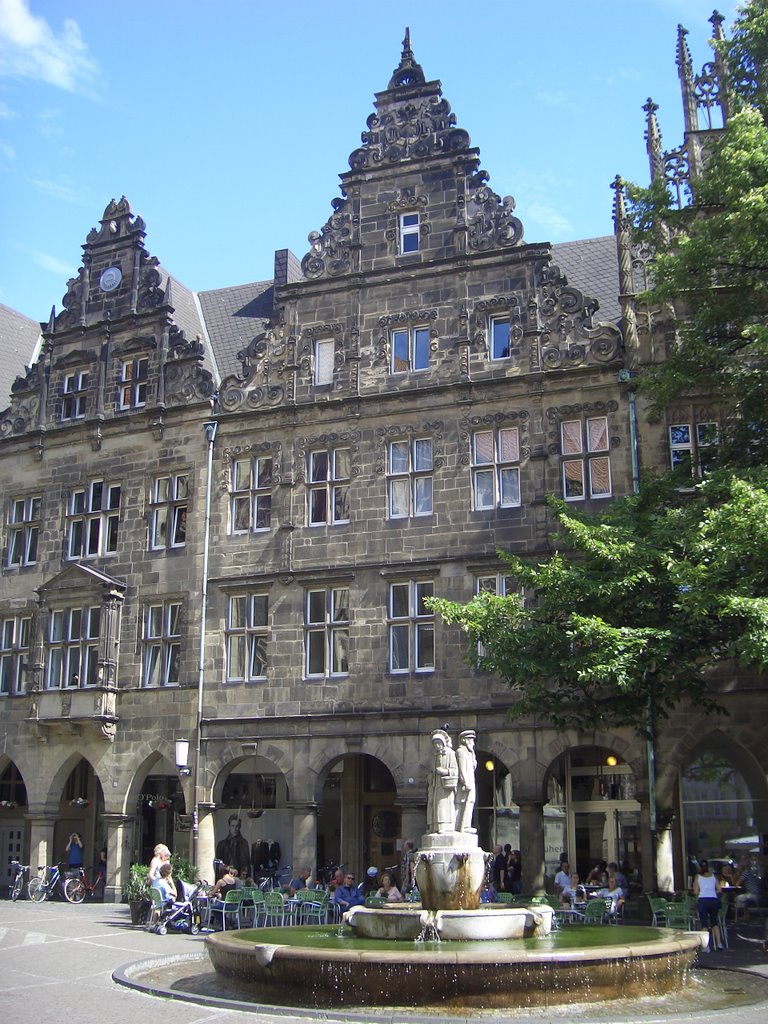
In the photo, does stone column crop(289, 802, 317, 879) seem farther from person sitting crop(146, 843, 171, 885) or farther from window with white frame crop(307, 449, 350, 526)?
window with white frame crop(307, 449, 350, 526)

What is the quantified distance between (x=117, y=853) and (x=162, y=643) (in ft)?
17.4

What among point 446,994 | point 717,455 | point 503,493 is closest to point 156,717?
point 503,493

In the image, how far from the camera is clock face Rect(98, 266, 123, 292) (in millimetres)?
33875

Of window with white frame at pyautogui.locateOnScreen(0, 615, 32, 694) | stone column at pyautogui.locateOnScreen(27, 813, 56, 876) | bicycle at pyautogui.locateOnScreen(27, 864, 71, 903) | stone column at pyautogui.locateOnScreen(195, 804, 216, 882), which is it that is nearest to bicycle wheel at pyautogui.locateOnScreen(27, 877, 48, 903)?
bicycle at pyautogui.locateOnScreen(27, 864, 71, 903)

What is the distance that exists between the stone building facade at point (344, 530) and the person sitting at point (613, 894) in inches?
55.4

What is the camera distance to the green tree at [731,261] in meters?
19.9

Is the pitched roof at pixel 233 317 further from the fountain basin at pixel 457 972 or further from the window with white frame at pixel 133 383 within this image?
the fountain basin at pixel 457 972

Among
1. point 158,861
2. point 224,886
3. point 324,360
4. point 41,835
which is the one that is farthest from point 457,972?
point 41,835

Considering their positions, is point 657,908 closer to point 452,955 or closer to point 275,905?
point 275,905

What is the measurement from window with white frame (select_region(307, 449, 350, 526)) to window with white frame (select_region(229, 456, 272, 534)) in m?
1.19

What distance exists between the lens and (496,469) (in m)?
27.4

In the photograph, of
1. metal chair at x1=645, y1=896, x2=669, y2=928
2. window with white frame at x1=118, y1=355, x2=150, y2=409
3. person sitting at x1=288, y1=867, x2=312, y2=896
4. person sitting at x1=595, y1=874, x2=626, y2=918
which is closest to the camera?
metal chair at x1=645, y1=896, x2=669, y2=928

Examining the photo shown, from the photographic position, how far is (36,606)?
105 ft

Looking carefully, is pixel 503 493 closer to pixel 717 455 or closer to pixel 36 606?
pixel 717 455
